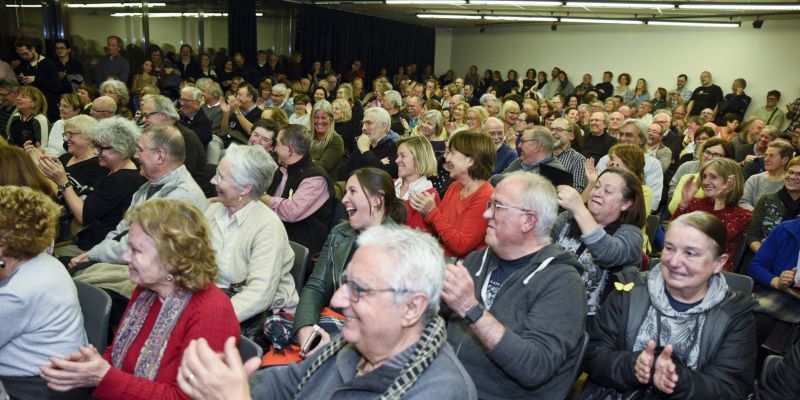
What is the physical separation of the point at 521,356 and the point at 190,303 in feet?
3.38

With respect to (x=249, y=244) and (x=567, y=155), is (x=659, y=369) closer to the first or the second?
(x=249, y=244)

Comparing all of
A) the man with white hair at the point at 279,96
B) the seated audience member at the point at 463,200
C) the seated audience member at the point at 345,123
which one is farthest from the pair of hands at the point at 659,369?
the man with white hair at the point at 279,96

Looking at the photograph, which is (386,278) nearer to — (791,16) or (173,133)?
(173,133)

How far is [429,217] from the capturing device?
10.8 feet

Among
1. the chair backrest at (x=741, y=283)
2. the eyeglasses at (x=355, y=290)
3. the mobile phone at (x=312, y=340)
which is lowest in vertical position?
the mobile phone at (x=312, y=340)

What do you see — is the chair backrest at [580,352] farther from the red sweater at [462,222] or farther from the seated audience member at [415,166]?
the seated audience member at [415,166]

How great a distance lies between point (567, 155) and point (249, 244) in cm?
347

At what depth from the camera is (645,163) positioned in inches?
186

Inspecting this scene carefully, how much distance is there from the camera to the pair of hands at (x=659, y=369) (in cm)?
188

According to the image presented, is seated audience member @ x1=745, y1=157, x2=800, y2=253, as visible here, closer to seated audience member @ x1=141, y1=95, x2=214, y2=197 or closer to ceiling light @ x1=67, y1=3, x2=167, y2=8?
seated audience member @ x1=141, y1=95, x2=214, y2=197

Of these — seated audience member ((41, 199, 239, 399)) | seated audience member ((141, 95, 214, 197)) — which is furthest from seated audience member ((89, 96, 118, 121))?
seated audience member ((41, 199, 239, 399))

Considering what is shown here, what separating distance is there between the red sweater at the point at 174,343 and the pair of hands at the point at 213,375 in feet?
→ 1.69

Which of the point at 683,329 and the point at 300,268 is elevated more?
the point at 683,329

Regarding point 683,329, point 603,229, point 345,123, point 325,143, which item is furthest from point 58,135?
point 683,329
